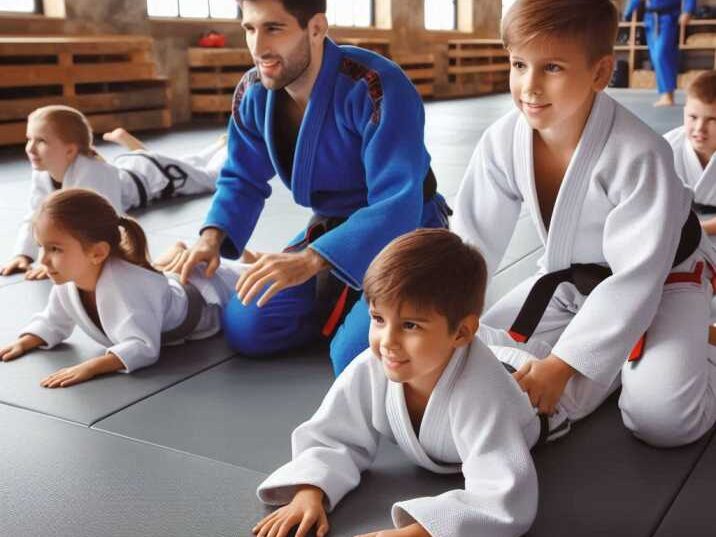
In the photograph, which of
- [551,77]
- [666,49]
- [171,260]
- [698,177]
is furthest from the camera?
[666,49]

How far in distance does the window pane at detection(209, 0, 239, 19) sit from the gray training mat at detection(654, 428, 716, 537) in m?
8.85

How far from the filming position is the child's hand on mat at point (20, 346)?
7.36 ft

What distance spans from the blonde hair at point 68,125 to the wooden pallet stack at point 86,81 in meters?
3.84

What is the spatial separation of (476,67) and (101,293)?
40.8ft

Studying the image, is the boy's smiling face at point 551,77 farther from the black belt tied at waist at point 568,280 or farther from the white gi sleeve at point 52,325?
the white gi sleeve at point 52,325

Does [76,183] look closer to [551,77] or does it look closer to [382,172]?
[382,172]

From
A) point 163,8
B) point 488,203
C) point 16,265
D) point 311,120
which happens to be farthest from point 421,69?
point 488,203

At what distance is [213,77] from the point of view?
8.80 m

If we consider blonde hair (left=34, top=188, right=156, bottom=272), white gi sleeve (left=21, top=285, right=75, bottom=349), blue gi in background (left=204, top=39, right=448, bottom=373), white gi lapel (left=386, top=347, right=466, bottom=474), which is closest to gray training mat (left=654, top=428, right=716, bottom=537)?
white gi lapel (left=386, top=347, right=466, bottom=474)

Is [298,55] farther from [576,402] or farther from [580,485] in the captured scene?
[580,485]

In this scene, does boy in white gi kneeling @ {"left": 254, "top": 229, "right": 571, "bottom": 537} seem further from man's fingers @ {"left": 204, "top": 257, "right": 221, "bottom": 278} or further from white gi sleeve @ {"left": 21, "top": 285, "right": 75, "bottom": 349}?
white gi sleeve @ {"left": 21, "top": 285, "right": 75, "bottom": 349}

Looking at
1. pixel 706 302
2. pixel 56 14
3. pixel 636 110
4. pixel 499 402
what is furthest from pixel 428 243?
pixel 636 110

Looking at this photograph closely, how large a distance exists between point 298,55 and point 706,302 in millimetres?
1119

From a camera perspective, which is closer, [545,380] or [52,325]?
[545,380]
